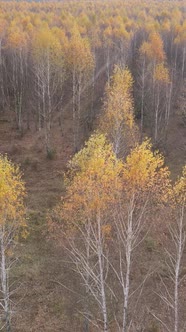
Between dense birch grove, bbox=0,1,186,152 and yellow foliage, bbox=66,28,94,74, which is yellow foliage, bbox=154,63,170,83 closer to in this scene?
dense birch grove, bbox=0,1,186,152

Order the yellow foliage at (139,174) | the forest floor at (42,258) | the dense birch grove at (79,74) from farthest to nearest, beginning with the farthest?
the dense birch grove at (79,74) → the forest floor at (42,258) → the yellow foliage at (139,174)

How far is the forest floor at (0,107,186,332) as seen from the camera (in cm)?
2202

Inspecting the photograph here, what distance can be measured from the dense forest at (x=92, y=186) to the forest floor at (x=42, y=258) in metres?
0.09

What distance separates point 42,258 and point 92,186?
1250 cm

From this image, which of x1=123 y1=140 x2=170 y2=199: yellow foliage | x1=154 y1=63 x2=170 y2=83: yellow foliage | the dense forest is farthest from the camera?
x1=154 y1=63 x2=170 y2=83: yellow foliage

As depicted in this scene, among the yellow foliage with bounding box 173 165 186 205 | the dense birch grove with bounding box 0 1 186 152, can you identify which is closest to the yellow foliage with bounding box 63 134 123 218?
the yellow foliage with bounding box 173 165 186 205

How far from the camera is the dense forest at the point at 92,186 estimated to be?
52.9 ft

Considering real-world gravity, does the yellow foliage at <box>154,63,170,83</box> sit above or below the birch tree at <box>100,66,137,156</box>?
above

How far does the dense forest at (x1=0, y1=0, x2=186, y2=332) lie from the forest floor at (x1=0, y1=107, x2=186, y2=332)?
9 centimetres

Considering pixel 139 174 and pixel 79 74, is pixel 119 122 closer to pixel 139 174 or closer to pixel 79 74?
pixel 79 74

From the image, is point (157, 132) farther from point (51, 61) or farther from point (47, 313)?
point (47, 313)

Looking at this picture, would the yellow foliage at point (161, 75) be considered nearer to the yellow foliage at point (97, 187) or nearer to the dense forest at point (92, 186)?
the dense forest at point (92, 186)

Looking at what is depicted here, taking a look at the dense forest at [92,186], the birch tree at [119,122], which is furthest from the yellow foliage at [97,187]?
the birch tree at [119,122]

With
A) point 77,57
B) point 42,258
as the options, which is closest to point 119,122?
point 42,258
